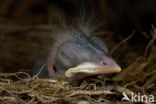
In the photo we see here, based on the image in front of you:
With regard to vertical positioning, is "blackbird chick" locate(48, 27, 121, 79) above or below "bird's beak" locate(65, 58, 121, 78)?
above

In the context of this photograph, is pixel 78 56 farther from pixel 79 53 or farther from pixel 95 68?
pixel 95 68

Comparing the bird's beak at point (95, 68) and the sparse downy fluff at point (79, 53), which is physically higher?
the sparse downy fluff at point (79, 53)

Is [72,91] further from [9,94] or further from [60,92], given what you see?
[9,94]

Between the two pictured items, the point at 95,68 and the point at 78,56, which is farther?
the point at 78,56

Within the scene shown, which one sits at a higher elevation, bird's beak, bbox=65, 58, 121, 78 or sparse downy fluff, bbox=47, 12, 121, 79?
sparse downy fluff, bbox=47, 12, 121, 79

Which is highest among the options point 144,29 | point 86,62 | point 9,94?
point 144,29

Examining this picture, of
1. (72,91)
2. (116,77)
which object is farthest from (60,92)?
(116,77)

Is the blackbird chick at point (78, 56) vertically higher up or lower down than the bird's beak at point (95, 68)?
higher up

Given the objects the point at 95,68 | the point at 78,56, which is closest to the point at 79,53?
the point at 78,56
